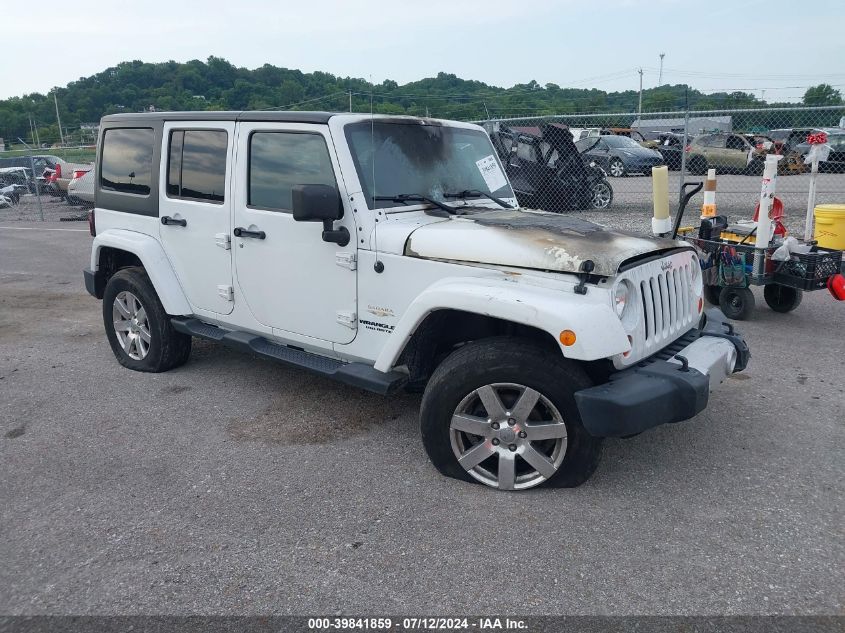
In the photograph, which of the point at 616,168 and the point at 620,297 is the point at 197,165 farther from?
the point at 616,168

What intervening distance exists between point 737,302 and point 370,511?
16.3ft

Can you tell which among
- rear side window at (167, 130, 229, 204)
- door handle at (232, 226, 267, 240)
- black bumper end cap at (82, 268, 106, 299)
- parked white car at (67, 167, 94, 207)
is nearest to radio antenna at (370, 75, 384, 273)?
door handle at (232, 226, 267, 240)

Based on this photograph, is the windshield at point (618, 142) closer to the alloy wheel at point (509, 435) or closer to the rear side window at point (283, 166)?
the rear side window at point (283, 166)

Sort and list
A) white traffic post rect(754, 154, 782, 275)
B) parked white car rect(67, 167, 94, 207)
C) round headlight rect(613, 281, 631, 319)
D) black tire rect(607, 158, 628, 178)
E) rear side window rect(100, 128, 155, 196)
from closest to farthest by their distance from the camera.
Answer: round headlight rect(613, 281, 631, 319) < rear side window rect(100, 128, 155, 196) < white traffic post rect(754, 154, 782, 275) < parked white car rect(67, 167, 94, 207) < black tire rect(607, 158, 628, 178)

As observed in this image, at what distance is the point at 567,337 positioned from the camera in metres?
3.16

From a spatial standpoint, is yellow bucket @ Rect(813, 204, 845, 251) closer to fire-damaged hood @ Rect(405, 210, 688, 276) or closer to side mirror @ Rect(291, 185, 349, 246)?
fire-damaged hood @ Rect(405, 210, 688, 276)

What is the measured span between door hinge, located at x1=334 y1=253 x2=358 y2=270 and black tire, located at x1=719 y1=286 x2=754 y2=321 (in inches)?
176

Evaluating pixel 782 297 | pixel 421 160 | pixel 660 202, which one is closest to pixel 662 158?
pixel 782 297

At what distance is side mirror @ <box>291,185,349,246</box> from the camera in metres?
3.73

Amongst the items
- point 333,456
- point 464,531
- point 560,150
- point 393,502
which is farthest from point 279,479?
point 560,150

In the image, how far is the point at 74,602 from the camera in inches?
112

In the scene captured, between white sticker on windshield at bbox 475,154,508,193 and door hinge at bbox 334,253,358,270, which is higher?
white sticker on windshield at bbox 475,154,508,193

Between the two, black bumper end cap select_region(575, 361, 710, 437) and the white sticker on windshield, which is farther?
the white sticker on windshield

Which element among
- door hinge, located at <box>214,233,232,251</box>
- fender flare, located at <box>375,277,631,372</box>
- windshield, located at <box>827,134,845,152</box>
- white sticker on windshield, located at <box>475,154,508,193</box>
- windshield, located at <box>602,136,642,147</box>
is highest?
windshield, located at <box>602,136,642,147</box>
